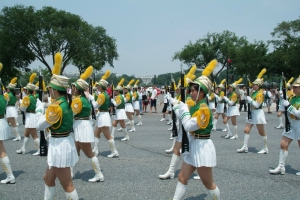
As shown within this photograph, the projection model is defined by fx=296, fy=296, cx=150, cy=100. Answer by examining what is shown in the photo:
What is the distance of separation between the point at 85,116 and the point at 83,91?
54 centimetres

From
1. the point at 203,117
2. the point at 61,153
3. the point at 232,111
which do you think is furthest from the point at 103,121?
the point at 232,111

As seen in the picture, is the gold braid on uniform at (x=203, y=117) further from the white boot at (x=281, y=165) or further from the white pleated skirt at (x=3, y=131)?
the white pleated skirt at (x=3, y=131)

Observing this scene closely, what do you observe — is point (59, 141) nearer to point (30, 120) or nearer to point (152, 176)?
point (152, 176)

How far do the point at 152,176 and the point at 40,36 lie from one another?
32036 millimetres

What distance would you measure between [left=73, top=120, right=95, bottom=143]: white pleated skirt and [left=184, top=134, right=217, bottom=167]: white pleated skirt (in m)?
2.43

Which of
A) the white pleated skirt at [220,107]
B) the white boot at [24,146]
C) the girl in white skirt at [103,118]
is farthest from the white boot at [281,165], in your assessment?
the white boot at [24,146]

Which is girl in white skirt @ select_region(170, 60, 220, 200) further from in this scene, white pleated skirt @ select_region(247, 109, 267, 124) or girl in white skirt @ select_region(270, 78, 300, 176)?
white pleated skirt @ select_region(247, 109, 267, 124)

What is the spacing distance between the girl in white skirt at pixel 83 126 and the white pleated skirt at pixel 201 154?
2435mm

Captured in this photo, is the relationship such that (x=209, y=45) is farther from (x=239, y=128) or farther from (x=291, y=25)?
(x=239, y=128)

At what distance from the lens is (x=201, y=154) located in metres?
4.19

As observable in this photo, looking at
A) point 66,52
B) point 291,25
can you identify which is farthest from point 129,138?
point 291,25

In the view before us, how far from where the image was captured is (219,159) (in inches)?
317

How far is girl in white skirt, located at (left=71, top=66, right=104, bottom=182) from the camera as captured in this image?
6.07 meters

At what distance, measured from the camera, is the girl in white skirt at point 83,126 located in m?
6.07
